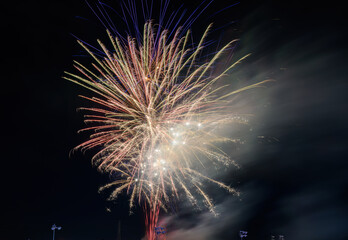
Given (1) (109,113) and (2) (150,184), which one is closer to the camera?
(1) (109,113)

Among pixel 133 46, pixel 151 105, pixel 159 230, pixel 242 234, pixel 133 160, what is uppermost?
pixel 133 46

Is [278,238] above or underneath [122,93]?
underneath

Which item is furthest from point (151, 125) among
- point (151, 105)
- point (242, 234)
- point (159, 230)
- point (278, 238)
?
point (278, 238)

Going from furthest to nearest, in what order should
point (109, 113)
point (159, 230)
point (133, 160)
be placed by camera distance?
point (159, 230) < point (133, 160) < point (109, 113)

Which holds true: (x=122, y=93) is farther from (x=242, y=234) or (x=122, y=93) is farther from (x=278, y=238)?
(x=278, y=238)

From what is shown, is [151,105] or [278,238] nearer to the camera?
[151,105]

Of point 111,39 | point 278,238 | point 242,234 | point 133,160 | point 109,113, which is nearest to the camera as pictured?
point 111,39

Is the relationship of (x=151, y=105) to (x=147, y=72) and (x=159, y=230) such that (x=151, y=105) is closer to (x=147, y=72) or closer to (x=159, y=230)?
(x=147, y=72)

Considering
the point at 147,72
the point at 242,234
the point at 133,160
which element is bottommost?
the point at 242,234

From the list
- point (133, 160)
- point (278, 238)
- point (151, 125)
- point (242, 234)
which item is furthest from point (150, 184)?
point (278, 238)
